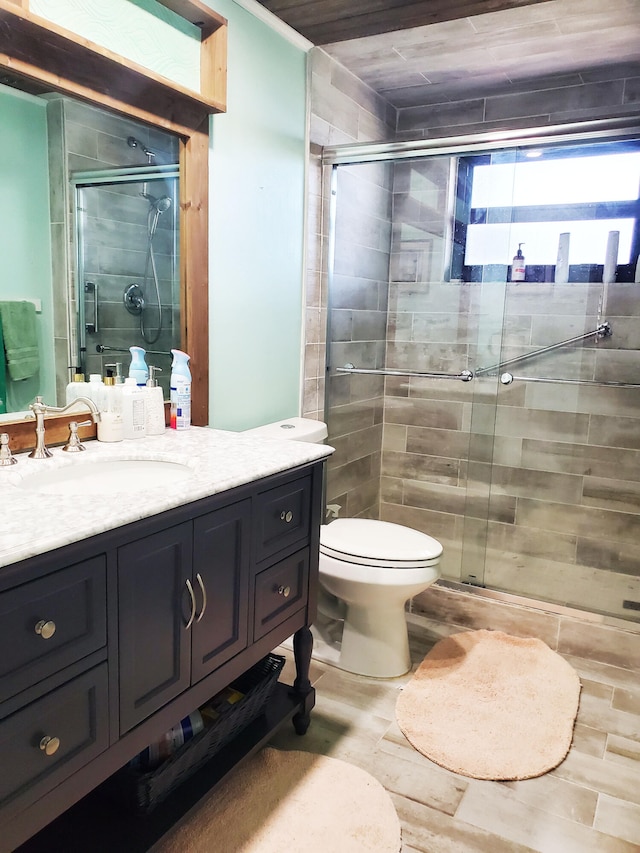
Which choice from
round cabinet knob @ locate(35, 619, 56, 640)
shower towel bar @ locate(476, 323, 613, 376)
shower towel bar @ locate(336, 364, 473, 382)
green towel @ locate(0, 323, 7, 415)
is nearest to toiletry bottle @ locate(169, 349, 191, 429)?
green towel @ locate(0, 323, 7, 415)

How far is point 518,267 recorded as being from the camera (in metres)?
3.11

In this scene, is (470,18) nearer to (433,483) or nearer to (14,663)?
(433,483)

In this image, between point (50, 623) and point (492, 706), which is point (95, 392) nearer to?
point (50, 623)

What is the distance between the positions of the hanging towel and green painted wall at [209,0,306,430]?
27.1 inches

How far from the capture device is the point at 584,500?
3109 millimetres

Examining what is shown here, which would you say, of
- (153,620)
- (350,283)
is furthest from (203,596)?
(350,283)

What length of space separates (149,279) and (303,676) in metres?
1.25

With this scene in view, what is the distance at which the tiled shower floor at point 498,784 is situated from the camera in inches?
64.0

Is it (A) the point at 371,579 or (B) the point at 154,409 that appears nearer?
(B) the point at 154,409

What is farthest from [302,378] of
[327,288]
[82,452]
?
[82,452]

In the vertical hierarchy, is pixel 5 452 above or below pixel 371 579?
above

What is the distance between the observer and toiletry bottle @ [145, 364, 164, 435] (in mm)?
1839

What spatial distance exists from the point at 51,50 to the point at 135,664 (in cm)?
138

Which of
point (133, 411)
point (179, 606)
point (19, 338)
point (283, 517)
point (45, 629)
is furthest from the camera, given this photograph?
point (133, 411)
